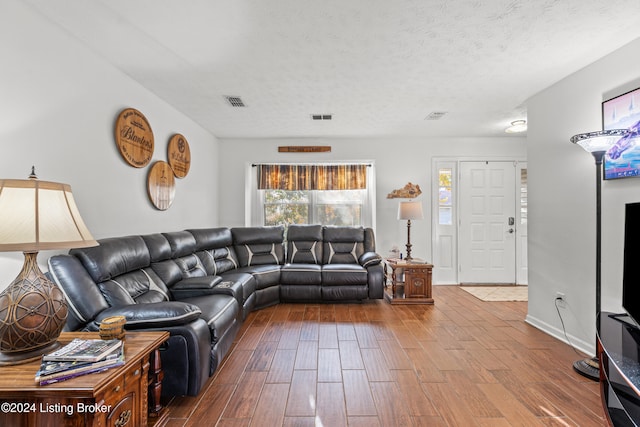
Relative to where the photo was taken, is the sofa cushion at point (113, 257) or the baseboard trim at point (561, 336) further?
the baseboard trim at point (561, 336)

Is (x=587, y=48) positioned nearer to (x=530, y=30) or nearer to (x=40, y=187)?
(x=530, y=30)

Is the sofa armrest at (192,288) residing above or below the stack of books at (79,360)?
below

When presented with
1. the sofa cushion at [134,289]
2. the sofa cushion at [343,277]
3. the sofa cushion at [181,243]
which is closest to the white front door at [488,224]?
the sofa cushion at [343,277]

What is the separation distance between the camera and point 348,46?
235 centimetres

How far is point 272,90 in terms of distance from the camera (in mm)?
3188

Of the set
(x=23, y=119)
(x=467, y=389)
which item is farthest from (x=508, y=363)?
(x=23, y=119)

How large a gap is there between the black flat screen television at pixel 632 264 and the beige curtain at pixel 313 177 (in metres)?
3.56

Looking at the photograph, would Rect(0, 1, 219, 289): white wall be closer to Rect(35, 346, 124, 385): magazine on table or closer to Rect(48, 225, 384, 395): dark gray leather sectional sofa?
Rect(48, 225, 384, 395): dark gray leather sectional sofa

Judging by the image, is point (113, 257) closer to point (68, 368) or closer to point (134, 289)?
point (134, 289)

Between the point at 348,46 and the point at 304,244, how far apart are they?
296cm

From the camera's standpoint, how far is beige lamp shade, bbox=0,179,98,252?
123 centimetres

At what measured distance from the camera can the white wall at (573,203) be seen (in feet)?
7.72

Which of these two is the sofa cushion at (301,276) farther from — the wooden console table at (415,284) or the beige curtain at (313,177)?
the beige curtain at (313,177)

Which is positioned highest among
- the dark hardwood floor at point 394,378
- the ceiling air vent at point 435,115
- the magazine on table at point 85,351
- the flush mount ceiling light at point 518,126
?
the ceiling air vent at point 435,115
